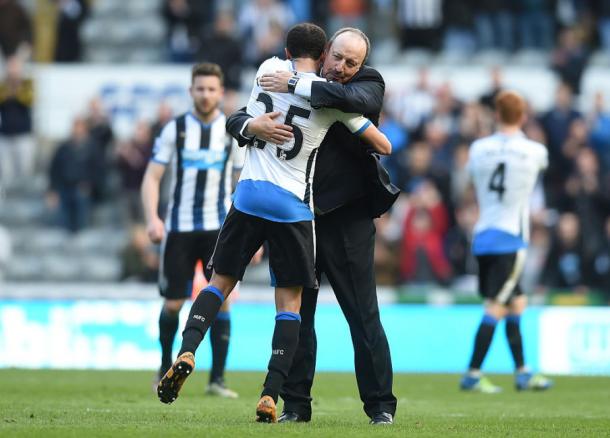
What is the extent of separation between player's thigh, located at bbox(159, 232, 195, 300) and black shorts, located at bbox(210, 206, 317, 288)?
329 centimetres

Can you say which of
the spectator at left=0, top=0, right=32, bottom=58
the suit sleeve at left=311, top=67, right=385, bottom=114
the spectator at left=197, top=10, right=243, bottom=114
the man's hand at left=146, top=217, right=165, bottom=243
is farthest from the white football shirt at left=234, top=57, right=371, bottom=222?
the spectator at left=0, top=0, right=32, bottom=58

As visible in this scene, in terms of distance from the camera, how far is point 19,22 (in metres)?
23.2

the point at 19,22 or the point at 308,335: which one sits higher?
the point at 19,22

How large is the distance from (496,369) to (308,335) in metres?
8.39

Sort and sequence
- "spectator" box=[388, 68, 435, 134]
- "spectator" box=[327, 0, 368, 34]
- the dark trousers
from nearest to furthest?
1. the dark trousers
2. "spectator" box=[388, 68, 435, 134]
3. "spectator" box=[327, 0, 368, 34]

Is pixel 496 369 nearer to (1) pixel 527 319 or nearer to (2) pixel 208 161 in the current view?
(1) pixel 527 319

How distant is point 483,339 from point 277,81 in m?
5.56

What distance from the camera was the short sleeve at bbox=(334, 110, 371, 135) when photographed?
8188 millimetres

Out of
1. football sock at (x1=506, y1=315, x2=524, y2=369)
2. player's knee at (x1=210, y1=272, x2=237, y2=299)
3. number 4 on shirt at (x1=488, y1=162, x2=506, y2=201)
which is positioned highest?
number 4 on shirt at (x1=488, y1=162, x2=506, y2=201)

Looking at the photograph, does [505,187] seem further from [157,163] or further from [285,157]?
[285,157]

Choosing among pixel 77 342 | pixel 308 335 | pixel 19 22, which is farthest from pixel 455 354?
pixel 19 22

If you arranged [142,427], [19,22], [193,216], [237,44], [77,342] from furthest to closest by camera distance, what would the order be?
[19,22]
[237,44]
[77,342]
[193,216]
[142,427]

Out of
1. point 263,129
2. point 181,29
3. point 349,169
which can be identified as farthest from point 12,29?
point 263,129

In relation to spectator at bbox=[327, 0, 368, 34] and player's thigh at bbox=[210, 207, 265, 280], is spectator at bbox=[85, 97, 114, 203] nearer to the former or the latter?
spectator at bbox=[327, 0, 368, 34]
